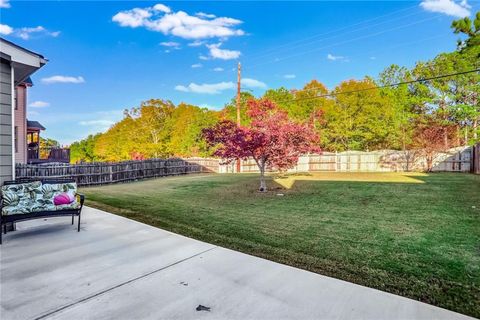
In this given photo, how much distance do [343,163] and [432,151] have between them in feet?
18.3

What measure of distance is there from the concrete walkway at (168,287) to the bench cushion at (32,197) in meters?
0.50

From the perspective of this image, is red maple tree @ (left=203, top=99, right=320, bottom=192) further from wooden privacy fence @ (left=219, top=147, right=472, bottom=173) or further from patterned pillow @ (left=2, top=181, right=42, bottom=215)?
wooden privacy fence @ (left=219, top=147, right=472, bottom=173)

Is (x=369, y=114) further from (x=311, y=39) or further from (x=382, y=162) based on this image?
(x=311, y=39)

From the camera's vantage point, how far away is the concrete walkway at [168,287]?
2.10 m

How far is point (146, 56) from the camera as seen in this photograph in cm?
2139

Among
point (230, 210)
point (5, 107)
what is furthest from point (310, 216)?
point (5, 107)

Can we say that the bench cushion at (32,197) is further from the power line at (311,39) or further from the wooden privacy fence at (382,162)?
the power line at (311,39)

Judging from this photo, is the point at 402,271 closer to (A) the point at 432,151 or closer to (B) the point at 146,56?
(A) the point at 432,151

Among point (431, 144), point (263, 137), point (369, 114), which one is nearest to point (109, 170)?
point (263, 137)

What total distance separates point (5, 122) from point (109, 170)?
9640mm

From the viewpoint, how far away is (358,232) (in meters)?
4.34

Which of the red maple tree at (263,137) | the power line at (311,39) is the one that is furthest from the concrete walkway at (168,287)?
the power line at (311,39)

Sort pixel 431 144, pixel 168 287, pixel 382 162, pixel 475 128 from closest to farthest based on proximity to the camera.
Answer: pixel 168 287 → pixel 431 144 → pixel 382 162 → pixel 475 128

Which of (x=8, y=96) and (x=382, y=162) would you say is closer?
(x=8, y=96)
